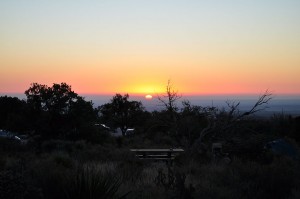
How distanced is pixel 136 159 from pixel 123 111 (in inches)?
1483

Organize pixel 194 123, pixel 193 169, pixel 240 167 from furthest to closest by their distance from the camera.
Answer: pixel 194 123 < pixel 193 169 < pixel 240 167

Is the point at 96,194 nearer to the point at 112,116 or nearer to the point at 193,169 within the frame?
the point at 193,169

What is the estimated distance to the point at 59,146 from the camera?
29297 millimetres

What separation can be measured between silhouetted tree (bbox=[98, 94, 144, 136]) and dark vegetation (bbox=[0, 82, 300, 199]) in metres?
0.17

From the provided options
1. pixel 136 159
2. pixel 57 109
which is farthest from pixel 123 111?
pixel 136 159

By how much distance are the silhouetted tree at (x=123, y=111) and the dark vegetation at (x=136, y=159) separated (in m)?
0.17

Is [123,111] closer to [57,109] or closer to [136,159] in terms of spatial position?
[57,109]

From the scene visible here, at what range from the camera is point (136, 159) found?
21719 mm

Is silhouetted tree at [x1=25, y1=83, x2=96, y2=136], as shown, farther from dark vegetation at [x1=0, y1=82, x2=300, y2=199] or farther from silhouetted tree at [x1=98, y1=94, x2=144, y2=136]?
silhouetted tree at [x1=98, y1=94, x2=144, y2=136]

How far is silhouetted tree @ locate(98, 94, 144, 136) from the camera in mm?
58625

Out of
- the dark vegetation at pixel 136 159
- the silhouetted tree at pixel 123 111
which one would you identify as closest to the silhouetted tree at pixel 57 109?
the dark vegetation at pixel 136 159

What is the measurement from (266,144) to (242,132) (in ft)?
5.92

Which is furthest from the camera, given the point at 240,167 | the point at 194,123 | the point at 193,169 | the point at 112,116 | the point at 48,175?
the point at 112,116

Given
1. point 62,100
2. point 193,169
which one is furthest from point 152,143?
point 193,169
